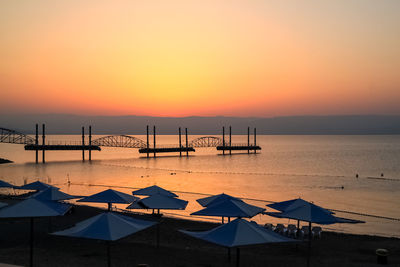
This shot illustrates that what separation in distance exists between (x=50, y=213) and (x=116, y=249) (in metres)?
3.64

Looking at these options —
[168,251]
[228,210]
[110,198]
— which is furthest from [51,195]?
[228,210]

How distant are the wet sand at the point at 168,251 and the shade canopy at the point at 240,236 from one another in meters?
2.98

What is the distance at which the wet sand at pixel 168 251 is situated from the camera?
475 inches

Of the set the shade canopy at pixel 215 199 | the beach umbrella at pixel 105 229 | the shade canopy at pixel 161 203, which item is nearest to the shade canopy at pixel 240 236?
the beach umbrella at pixel 105 229

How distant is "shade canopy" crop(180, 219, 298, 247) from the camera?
9.04 meters

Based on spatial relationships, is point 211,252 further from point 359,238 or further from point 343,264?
point 359,238

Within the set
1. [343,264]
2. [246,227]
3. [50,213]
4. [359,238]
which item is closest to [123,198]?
[50,213]

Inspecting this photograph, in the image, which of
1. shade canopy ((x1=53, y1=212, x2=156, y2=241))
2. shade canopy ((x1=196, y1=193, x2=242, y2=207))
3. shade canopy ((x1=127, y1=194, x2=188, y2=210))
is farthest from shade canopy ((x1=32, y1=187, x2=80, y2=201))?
shade canopy ((x1=53, y1=212, x2=156, y2=241))

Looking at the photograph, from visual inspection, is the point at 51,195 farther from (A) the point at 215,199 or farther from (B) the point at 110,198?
(A) the point at 215,199

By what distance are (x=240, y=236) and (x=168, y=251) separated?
4.99 metres

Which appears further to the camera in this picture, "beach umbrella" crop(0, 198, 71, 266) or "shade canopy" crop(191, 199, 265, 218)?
"shade canopy" crop(191, 199, 265, 218)

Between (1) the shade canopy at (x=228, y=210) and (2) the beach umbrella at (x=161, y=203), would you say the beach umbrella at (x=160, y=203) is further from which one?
(1) the shade canopy at (x=228, y=210)

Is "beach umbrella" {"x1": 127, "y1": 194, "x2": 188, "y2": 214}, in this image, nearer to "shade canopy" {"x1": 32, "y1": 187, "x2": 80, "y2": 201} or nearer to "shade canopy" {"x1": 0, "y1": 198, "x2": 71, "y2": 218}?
"shade canopy" {"x1": 32, "y1": 187, "x2": 80, "y2": 201}

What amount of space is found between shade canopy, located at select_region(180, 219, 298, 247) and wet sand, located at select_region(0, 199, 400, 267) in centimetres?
298
